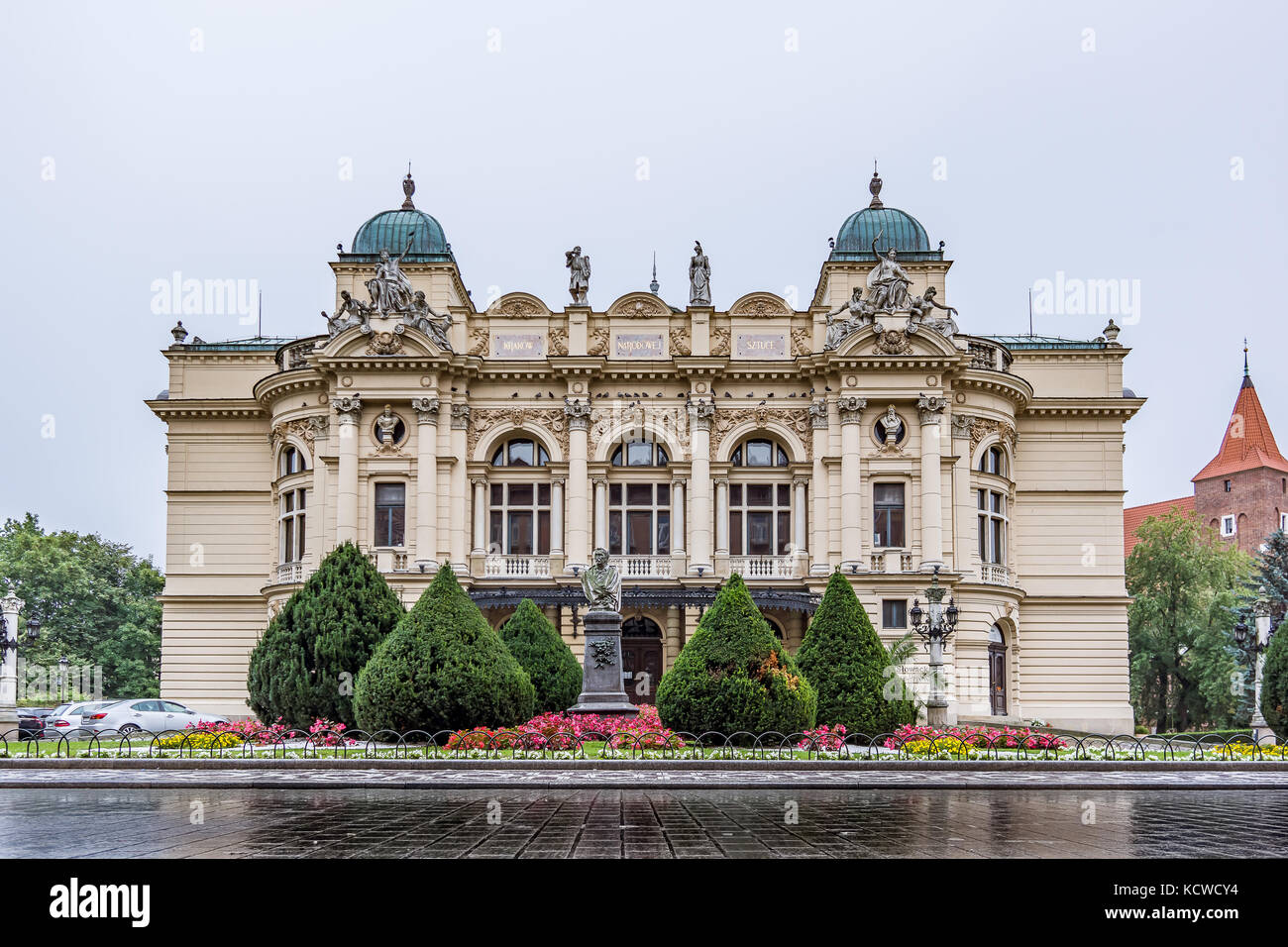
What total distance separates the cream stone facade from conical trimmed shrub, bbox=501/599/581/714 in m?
9.57

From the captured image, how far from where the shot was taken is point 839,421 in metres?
45.0

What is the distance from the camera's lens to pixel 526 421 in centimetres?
4606

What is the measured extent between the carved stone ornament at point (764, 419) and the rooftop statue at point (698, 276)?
407cm

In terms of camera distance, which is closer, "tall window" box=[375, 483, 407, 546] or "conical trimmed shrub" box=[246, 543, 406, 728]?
"conical trimmed shrub" box=[246, 543, 406, 728]

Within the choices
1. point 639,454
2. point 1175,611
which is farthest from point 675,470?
point 1175,611

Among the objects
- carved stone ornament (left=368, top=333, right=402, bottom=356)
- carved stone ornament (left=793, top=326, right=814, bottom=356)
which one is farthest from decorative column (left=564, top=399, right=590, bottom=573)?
carved stone ornament (left=793, top=326, right=814, bottom=356)

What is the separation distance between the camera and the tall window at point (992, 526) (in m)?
46.3

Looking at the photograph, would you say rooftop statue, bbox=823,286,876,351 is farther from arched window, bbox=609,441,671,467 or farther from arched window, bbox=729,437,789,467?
arched window, bbox=609,441,671,467

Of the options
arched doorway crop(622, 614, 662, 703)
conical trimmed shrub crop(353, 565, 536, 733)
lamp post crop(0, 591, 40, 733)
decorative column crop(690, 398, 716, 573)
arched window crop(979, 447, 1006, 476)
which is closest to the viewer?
conical trimmed shrub crop(353, 565, 536, 733)

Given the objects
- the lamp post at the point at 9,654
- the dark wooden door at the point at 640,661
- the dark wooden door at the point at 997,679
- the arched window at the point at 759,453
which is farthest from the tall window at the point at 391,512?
the dark wooden door at the point at 997,679

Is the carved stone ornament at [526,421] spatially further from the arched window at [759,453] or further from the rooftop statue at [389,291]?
the arched window at [759,453]

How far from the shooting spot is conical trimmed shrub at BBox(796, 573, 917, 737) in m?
27.4

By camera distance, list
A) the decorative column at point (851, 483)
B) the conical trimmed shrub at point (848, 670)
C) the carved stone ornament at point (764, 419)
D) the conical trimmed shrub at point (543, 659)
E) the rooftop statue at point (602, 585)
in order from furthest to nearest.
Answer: the carved stone ornament at point (764, 419), the decorative column at point (851, 483), the conical trimmed shrub at point (543, 659), the rooftop statue at point (602, 585), the conical trimmed shrub at point (848, 670)

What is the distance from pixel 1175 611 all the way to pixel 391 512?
114 ft
